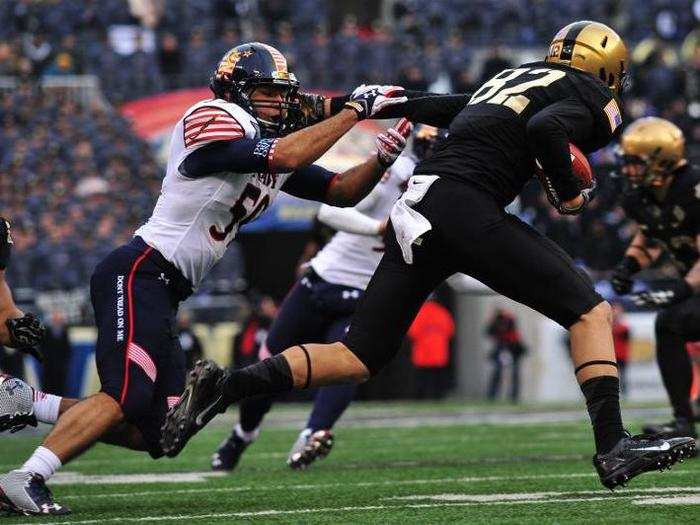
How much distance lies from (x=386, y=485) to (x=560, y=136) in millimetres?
1911

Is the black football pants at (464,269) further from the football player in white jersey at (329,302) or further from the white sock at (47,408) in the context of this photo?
the football player in white jersey at (329,302)

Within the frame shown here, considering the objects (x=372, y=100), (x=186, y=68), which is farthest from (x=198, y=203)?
(x=186, y=68)

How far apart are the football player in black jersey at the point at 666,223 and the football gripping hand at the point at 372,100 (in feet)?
8.13

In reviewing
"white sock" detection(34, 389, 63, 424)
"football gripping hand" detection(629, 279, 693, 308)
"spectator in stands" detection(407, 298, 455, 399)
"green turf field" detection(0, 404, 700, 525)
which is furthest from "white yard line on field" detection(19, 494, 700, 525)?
"spectator in stands" detection(407, 298, 455, 399)

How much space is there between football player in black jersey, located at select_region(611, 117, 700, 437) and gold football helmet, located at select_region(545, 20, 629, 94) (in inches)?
91.4

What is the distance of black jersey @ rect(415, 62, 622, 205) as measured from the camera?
16.5ft

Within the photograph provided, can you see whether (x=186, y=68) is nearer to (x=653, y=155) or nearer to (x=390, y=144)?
(x=653, y=155)

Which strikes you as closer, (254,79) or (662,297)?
(254,79)

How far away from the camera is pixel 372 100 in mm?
5426

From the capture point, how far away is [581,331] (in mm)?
4930

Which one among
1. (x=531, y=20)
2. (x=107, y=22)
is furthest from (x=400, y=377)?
(x=531, y=20)

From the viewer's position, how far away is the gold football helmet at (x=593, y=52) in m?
5.30

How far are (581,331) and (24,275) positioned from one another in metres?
10.5

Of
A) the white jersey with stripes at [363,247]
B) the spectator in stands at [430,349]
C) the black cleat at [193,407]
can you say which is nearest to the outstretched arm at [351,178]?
the black cleat at [193,407]
